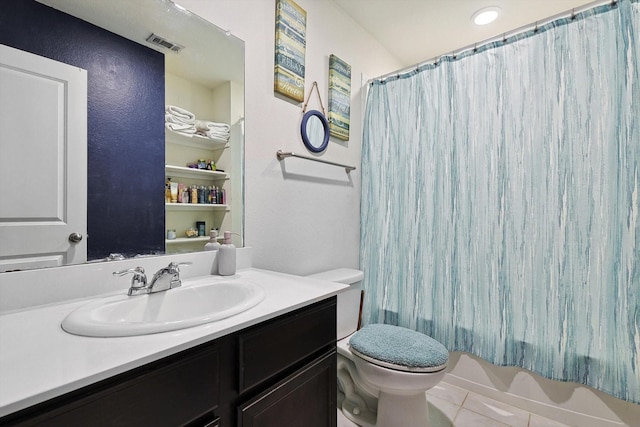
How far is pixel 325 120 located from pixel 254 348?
139 cm

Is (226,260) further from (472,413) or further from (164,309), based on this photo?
(472,413)

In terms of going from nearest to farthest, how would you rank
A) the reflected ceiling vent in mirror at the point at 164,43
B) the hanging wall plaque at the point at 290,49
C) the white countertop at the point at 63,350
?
the white countertop at the point at 63,350 < the reflected ceiling vent in mirror at the point at 164,43 < the hanging wall plaque at the point at 290,49

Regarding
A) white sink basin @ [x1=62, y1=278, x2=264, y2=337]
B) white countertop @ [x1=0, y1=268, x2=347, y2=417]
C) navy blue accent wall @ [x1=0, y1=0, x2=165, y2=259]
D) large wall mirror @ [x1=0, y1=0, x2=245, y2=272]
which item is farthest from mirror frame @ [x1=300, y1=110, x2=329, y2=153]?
white countertop @ [x1=0, y1=268, x2=347, y2=417]

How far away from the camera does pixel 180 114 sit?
1163mm

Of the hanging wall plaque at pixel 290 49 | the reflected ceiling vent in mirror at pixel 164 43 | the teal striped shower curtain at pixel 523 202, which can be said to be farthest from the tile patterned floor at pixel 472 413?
the reflected ceiling vent in mirror at pixel 164 43

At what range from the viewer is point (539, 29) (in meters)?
1.49

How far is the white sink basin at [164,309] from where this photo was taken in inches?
25.7

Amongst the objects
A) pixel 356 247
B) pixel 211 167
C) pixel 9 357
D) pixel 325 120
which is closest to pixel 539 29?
pixel 325 120

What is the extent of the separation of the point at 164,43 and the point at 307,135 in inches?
31.0

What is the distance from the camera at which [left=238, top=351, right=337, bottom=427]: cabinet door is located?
80 cm

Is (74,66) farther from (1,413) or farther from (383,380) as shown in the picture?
(383,380)

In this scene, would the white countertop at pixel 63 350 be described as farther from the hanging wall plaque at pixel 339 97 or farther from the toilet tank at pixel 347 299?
the hanging wall plaque at pixel 339 97

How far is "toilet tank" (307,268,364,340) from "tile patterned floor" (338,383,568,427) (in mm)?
452

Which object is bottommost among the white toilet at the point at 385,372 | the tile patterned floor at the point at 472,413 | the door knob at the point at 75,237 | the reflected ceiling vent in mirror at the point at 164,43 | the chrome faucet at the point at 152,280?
the tile patterned floor at the point at 472,413
